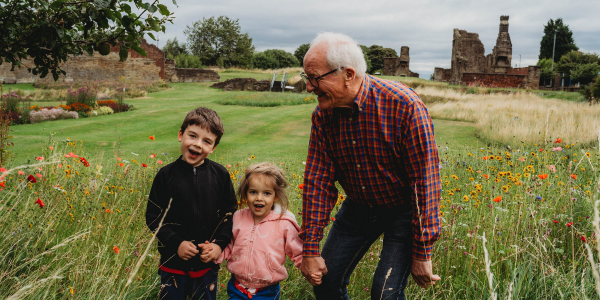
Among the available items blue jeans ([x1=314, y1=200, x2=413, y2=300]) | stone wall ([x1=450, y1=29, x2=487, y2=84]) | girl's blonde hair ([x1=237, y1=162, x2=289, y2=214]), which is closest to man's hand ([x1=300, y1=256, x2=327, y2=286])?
blue jeans ([x1=314, y1=200, x2=413, y2=300])

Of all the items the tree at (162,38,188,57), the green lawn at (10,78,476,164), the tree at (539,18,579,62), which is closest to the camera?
the green lawn at (10,78,476,164)

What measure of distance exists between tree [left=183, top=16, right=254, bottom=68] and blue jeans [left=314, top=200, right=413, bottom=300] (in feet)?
181

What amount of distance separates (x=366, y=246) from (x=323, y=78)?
1.18 meters

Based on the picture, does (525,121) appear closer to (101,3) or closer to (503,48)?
(101,3)

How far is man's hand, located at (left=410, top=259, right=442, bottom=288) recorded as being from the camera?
2.35 metres

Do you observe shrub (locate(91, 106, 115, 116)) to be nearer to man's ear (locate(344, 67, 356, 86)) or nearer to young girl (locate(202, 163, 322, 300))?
young girl (locate(202, 163, 322, 300))

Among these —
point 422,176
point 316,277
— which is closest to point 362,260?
point 316,277

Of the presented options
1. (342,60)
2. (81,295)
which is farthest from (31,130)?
(342,60)

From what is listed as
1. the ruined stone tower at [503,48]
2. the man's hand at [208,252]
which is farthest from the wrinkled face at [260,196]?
the ruined stone tower at [503,48]

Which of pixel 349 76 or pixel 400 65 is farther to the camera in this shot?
pixel 400 65

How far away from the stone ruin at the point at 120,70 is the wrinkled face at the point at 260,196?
1303 inches

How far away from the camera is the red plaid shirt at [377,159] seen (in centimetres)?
231

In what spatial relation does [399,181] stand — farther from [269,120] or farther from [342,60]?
[269,120]

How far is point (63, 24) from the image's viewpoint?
3016 mm
